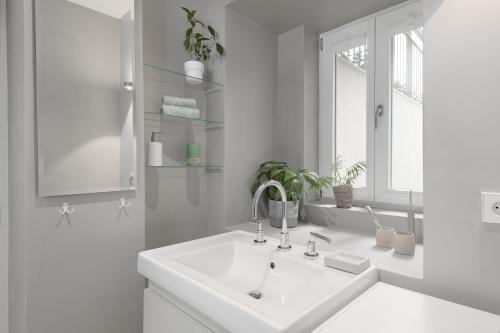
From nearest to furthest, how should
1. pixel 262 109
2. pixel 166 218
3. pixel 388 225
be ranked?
pixel 388 225 < pixel 166 218 < pixel 262 109

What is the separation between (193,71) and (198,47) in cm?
15

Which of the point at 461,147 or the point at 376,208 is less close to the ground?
the point at 461,147

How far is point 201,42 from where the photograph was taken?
1614mm

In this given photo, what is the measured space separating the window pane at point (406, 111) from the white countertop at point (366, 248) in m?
0.40

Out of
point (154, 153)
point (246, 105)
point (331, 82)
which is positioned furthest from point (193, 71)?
point (331, 82)

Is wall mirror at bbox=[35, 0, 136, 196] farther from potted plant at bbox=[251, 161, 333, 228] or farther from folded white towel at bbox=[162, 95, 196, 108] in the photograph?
potted plant at bbox=[251, 161, 333, 228]

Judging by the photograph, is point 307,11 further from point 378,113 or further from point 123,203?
point 123,203

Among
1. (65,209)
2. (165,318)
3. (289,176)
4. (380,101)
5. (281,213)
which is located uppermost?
(380,101)

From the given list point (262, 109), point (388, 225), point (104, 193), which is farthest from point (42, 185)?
point (388, 225)

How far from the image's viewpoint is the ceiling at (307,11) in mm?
1520

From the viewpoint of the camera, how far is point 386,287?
0.90 meters

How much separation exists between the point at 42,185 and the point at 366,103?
1626 millimetres

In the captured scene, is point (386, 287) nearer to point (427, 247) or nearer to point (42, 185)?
point (427, 247)

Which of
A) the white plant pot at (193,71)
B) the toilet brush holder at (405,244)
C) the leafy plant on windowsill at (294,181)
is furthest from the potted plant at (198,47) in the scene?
the toilet brush holder at (405,244)
